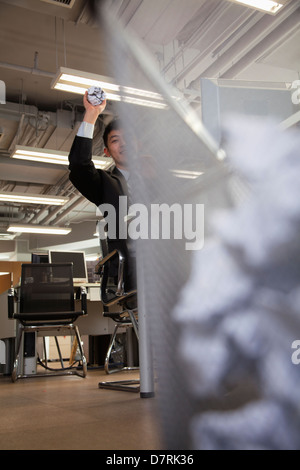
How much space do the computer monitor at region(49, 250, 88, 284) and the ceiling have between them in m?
1.50

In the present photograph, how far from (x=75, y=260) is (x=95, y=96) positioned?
3.52 metres

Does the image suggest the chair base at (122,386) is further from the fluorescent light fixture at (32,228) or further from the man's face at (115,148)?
the fluorescent light fixture at (32,228)

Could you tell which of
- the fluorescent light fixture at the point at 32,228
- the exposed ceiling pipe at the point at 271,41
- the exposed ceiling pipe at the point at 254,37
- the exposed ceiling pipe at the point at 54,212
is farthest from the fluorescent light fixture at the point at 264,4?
the fluorescent light fixture at the point at 32,228

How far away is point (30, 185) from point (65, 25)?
445 centimetres

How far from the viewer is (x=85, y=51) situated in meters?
4.64

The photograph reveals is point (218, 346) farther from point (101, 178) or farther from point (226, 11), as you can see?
point (226, 11)

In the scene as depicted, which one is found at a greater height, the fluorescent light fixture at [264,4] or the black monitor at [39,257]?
the fluorescent light fixture at [264,4]

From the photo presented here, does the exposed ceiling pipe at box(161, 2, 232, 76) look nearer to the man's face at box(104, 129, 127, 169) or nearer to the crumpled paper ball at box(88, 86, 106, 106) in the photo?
the man's face at box(104, 129, 127, 169)

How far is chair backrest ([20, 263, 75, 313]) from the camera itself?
319cm

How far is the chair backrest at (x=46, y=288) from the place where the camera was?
126 inches

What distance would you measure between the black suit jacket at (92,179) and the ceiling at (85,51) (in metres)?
0.55

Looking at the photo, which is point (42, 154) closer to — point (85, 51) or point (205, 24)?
point (85, 51)

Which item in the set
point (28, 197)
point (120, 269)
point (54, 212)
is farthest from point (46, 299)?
point (54, 212)
